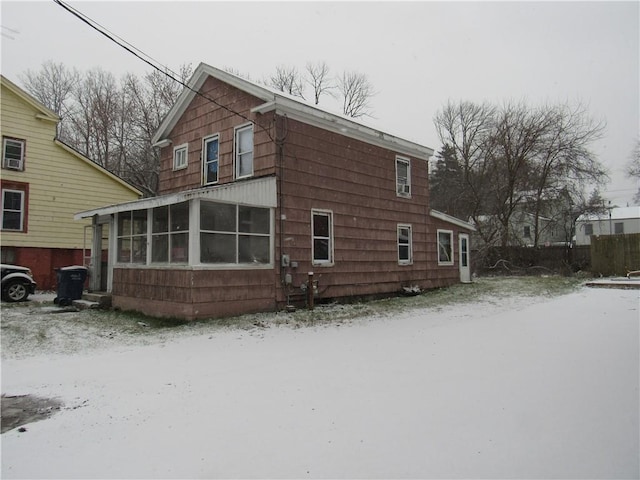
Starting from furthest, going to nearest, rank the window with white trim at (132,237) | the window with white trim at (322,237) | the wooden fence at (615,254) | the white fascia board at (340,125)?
1. the wooden fence at (615,254)
2. the window with white trim at (322,237)
3. the white fascia board at (340,125)
4. the window with white trim at (132,237)

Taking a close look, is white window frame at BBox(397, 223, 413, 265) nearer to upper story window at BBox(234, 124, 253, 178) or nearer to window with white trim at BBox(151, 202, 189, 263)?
upper story window at BBox(234, 124, 253, 178)

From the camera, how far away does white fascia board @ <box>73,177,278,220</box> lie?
8.73m

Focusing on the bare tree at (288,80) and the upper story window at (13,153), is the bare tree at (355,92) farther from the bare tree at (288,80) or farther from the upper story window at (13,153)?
the upper story window at (13,153)

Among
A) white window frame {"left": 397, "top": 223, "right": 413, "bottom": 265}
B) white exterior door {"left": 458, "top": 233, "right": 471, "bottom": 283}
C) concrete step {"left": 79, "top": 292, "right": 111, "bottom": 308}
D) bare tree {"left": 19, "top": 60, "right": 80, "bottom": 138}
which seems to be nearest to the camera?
concrete step {"left": 79, "top": 292, "right": 111, "bottom": 308}

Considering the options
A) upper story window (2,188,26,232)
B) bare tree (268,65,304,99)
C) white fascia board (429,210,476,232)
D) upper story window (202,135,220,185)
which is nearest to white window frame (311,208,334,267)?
upper story window (202,135,220,185)

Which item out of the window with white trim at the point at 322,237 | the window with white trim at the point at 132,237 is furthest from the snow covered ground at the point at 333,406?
the window with white trim at the point at 322,237

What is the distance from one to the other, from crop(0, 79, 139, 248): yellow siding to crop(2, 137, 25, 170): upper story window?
0.52ft

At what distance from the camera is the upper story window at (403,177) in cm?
1450

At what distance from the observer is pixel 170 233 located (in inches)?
373

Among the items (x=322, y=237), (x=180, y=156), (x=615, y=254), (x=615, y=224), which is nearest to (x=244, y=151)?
(x=322, y=237)

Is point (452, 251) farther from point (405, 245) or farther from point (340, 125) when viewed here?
point (340, 125)

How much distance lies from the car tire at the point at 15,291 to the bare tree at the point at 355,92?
982 inches

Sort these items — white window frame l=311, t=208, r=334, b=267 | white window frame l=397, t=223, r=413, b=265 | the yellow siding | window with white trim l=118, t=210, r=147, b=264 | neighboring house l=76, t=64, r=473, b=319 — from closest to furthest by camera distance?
neighboring house l=76, t=64, r=473, b=319 → window with white trim l=118, t=210, r=147, b=264 → white window frame l=311, t=208, r=334, b=267 → white window frame l=397, t=223, r=413, b=265 → the yellow siding

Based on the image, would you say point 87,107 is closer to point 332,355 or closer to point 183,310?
point 183,310
